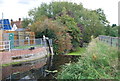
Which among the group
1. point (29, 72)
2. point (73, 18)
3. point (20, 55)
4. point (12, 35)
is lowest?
point (29, 72)

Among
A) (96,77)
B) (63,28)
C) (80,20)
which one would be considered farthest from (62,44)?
(96,77)

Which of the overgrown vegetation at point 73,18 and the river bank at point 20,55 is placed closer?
the river bank at point 20,55

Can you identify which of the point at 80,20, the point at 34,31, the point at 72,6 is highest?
the point at 72,6

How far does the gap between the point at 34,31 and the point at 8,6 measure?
17.7 ft

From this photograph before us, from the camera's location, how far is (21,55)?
1516cm

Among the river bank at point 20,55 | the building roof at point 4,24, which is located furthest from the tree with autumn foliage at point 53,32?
the building roof at point 4,24

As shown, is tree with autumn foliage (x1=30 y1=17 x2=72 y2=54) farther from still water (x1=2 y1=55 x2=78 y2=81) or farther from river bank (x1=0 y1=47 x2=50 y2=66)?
still water (x1=2 y1=55 x2=78 y2=81)

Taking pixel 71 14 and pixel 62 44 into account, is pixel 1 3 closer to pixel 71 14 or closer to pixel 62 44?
pixel 62 44

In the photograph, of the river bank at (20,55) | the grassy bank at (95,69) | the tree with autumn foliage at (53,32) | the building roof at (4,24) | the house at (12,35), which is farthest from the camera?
the tree with autumn foliage at (53,32)

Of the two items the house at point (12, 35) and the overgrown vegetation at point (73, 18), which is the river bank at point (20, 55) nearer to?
the house at point (12, 35)

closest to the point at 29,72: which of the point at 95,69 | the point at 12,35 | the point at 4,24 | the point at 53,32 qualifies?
the point at 95,69

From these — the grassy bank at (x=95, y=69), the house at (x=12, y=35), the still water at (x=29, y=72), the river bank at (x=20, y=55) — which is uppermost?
the house at (x=12, y=35)

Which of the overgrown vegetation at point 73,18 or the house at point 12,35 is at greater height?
the overgrown vegetation at point 73,18

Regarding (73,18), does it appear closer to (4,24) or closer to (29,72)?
(4,24)
